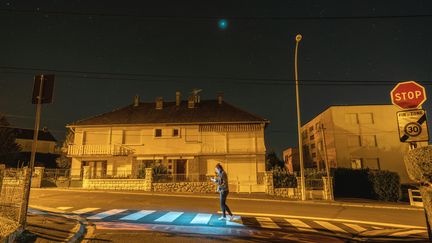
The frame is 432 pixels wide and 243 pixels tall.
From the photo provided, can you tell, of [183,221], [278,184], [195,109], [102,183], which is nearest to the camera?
[183,221]

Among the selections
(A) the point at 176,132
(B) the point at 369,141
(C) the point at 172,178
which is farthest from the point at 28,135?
(B) the point at 369,141

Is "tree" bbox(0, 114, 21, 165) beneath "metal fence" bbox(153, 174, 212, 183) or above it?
above

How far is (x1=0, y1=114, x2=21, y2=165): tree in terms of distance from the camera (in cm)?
3459

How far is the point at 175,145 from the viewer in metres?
29.0

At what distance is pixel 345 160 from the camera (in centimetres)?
3759

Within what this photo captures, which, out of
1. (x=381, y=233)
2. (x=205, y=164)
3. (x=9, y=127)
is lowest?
(x=381, y=233)

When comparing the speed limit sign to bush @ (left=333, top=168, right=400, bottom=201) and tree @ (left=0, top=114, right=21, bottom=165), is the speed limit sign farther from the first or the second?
tree @ (left=0, top=114, right=21, bottom=165)

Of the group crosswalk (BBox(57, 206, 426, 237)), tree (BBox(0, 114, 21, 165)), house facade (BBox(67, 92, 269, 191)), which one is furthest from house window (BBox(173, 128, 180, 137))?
tree (BBox(0, 114, 21, 165))

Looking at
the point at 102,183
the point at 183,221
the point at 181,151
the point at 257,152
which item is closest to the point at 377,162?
the point at 257,152

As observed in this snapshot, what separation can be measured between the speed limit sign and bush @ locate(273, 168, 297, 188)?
1648 cm

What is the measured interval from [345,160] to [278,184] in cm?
2070

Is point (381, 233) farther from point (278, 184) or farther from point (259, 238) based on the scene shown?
point (278, 184)

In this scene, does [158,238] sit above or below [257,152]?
below

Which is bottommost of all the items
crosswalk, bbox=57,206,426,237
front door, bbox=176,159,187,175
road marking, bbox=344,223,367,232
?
road marking, bbox=344,223,367,232
